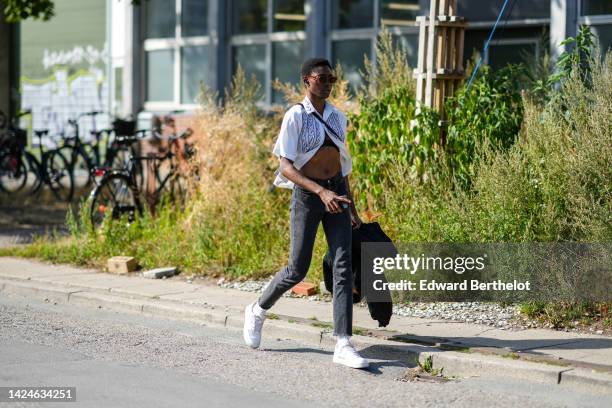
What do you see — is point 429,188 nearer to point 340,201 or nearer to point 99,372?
point 340,201

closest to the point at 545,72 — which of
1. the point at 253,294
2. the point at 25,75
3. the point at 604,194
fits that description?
the point at 604,194

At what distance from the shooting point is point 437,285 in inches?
371

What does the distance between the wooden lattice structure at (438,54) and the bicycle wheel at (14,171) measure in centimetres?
1172

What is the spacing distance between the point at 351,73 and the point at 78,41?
8.21m

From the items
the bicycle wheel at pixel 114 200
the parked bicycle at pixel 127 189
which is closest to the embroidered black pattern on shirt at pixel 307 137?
the parked bicycle at pixel 127 189

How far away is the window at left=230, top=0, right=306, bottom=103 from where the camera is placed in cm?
1873

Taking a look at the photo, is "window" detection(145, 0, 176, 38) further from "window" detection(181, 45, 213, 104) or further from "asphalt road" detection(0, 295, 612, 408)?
"asphalt road" detection(0, 295, 612, 408)

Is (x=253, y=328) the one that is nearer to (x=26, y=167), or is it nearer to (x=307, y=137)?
(x=307, y=137)

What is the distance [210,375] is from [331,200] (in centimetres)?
144

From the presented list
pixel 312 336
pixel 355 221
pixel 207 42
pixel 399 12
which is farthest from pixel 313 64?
pixel 207 42

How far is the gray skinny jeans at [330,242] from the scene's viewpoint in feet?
24.1

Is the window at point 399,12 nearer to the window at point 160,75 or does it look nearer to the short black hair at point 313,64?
the window at point 160,75

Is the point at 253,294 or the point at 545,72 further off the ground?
the point at 545,72

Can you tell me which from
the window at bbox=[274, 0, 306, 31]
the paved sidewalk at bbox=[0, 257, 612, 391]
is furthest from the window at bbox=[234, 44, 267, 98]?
the paved sidewalk at bbox=[0, 257, 612, 391]
